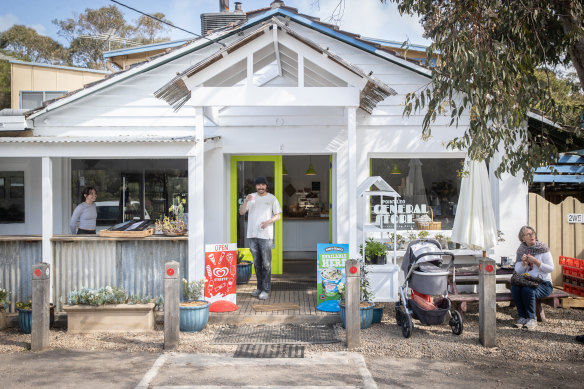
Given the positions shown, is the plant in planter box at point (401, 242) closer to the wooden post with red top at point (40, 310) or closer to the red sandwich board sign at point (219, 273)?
the red sandwich board sign at point (219, 273)

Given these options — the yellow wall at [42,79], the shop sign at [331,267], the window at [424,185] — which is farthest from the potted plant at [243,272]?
the yellow wall at [42,79]

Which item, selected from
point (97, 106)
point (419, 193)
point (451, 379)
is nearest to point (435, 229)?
point (419, 193)

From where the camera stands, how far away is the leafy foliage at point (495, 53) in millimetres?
6301

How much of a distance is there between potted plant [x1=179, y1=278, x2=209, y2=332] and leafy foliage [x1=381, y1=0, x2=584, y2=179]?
369cm

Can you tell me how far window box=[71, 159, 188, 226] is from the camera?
428 inches

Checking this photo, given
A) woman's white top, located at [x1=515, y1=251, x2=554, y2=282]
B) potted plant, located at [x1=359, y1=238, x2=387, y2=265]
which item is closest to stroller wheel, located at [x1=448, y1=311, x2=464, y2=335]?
woman's white top, located at [x1=515, y1=251, x2=554, y2=282]

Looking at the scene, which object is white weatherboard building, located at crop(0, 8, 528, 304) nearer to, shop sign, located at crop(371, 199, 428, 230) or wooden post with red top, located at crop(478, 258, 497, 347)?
shop sign, located at crop(371, 199, 428, 230)

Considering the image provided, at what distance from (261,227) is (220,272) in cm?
107

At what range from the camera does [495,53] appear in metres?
6.45

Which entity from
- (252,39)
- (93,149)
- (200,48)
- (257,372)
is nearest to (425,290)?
(257,372)

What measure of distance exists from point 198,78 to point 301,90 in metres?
1.45

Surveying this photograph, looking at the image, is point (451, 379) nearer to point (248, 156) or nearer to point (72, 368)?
point (72, 368)

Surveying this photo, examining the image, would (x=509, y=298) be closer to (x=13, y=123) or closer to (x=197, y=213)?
(x=197, y=213)

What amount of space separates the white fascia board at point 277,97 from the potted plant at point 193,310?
8.39 ft
